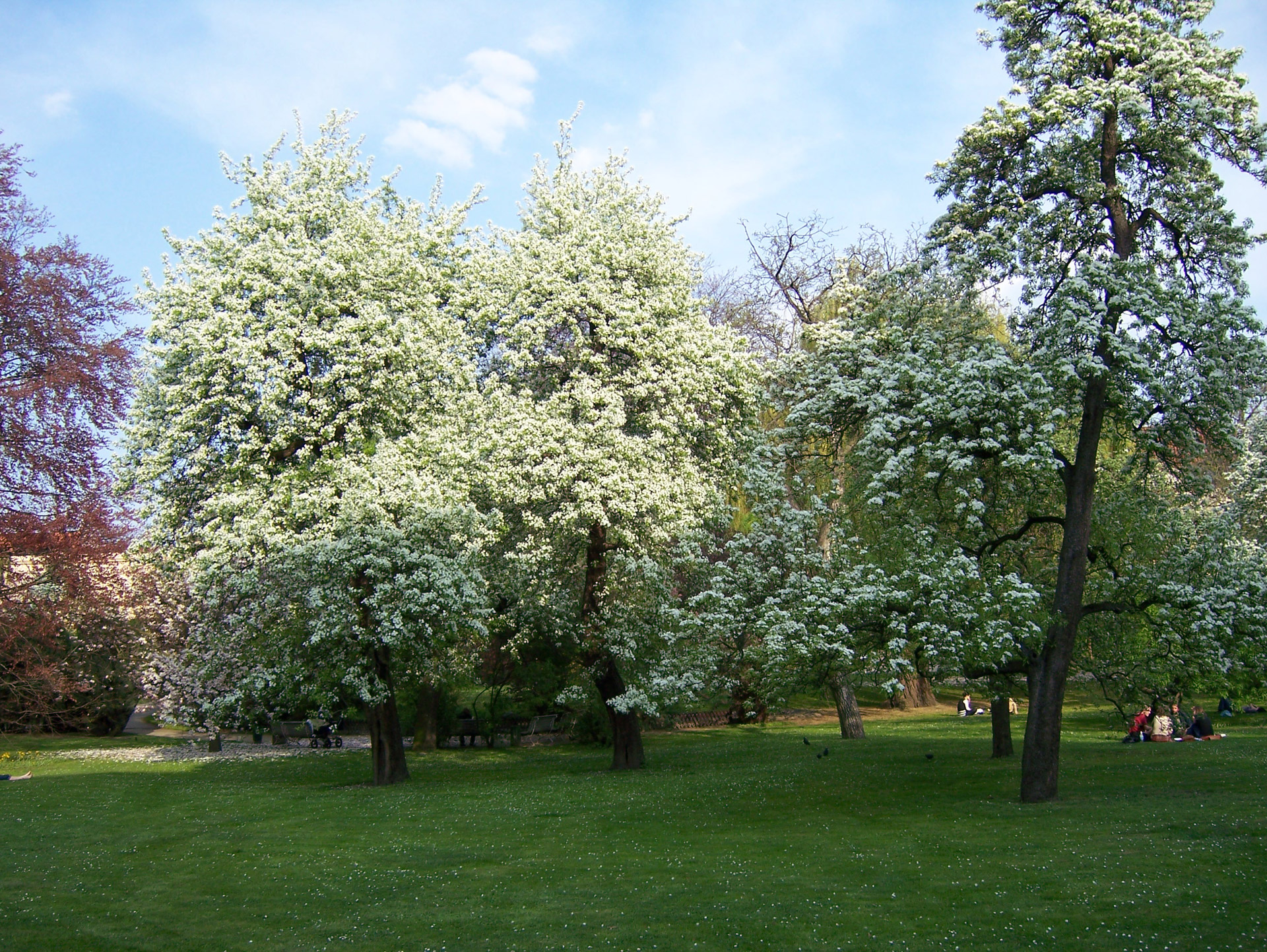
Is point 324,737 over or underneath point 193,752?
over

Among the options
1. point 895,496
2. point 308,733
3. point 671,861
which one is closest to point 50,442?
point 671,861

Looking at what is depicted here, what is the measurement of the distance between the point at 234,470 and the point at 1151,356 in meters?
21.8

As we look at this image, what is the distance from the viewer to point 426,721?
38.6 m

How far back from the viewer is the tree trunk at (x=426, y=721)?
3812 cm

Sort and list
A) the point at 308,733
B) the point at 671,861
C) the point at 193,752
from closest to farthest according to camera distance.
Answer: the point at 671,861, the point at 193,752, the point at 308,733

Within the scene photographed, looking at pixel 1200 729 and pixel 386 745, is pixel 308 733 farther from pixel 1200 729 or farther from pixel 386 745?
pixel 1200 729

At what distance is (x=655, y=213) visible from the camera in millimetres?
30125

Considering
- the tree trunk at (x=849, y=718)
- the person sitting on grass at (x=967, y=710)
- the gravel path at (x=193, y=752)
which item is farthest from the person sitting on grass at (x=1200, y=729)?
the gravel path at (x=193, y=752)

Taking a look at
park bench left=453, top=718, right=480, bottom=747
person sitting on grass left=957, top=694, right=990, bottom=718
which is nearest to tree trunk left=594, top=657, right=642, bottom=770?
park bench left=453, top=718, right=480, bottom=747

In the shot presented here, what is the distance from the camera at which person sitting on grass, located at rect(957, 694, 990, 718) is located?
1681 inches

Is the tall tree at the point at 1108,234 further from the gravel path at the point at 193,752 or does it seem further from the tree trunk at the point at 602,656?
the gravel path at the point at 193,752

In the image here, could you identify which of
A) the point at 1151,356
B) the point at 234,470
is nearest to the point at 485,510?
the point at 234,470

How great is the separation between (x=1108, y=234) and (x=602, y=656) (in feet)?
54.6

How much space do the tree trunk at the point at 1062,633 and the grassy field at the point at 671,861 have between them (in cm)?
A: 92
